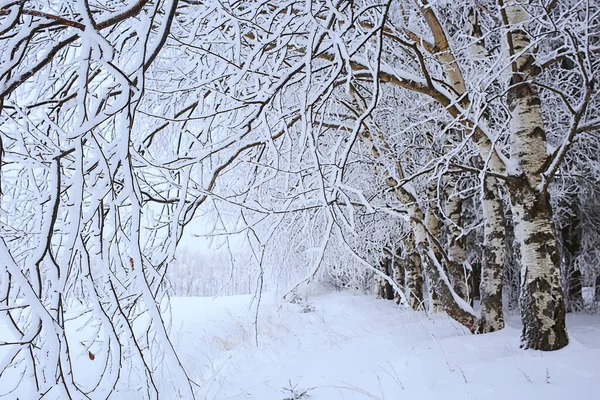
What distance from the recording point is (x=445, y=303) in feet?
14.5

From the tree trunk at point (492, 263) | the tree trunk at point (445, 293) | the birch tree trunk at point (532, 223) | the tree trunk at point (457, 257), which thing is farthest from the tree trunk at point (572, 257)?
the birch tree trunk at point (532, 223)

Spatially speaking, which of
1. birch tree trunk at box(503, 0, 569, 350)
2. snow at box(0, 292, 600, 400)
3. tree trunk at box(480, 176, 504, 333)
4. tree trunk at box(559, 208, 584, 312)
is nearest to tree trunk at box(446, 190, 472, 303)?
tree trunk at box(480, 176, 504, 333)

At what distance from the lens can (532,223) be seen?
130 inches

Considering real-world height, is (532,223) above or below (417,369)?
above

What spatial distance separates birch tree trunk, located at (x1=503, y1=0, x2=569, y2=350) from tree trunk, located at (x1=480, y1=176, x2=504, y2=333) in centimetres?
95

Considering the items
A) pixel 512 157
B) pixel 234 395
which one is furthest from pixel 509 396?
pixel 234 395

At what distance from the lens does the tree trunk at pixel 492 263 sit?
169 inches

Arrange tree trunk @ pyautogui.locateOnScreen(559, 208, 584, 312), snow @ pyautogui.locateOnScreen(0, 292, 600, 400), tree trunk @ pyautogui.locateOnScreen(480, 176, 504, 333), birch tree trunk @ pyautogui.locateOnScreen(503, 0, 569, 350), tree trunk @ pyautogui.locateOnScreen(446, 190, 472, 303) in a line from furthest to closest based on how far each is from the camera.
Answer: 1. tree trunk @ pyautogui.locateOnScreen(559, 208, 584, 312)
2. tree trunk @ pyautogui.locateOnScreen(446, 190, 472, 303)
3. tree trunk @ pyautogui.locateOnScreen(480, 176, 504, 333)
4. birch tree trunk @ pyautogui.locateOnScreen(503, 0, 569, 350)
5. snow @ pyautogui.locateOnScreen(0, 292, 600, 400)

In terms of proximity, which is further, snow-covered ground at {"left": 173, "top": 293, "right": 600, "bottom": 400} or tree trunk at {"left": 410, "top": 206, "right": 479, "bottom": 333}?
tree trunk at {"left": 410, "top": 206, "right": 479, "bottom": 333}

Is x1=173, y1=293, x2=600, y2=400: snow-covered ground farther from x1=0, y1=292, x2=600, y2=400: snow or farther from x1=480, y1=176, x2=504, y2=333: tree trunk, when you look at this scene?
x1=480, y1=176, x2=504, y2=333: tree trunk

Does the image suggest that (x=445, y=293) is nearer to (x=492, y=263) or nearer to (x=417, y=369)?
(x=492, y=263)

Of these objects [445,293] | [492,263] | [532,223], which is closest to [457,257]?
[492,263]

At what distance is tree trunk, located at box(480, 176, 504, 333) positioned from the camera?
428 centimetres

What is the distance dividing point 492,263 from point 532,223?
1282 mm
